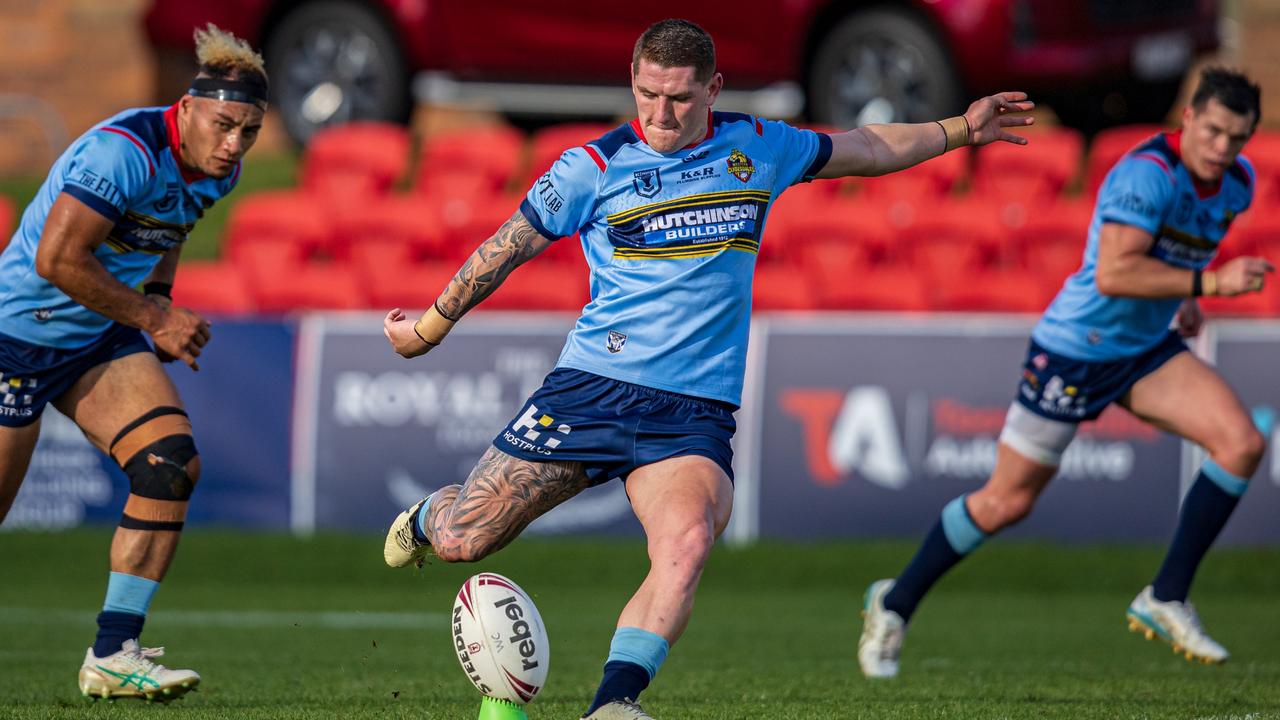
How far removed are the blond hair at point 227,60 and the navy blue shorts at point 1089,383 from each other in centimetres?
369

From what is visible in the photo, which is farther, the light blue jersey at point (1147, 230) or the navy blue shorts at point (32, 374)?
the light blue jersey at point (1147, 230)

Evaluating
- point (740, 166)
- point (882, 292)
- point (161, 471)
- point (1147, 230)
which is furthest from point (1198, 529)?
point (882, 292)

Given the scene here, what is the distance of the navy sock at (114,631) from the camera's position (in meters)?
6.52

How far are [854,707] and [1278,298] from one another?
23.2 feet

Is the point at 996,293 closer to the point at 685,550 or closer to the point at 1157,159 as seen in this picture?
the point at 1157,159

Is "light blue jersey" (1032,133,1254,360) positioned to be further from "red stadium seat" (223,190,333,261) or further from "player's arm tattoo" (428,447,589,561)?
"red stadium seat" (223,190,333,261)

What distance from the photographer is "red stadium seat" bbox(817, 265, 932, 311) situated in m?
12.6

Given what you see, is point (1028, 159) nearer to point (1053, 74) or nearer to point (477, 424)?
point (1053, 74)

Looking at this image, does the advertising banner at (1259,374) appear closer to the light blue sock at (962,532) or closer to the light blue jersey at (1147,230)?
the light blue jersey at (1147,230)

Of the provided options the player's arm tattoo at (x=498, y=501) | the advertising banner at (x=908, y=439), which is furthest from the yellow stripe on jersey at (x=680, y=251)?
the advertising banner at (x=908, y=439)

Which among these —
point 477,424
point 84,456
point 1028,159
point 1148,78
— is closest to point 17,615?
point 84,456

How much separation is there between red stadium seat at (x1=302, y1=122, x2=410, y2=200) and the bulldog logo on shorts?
8.93 meters

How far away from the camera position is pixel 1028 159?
46.0 feet

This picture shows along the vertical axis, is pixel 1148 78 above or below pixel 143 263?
above
